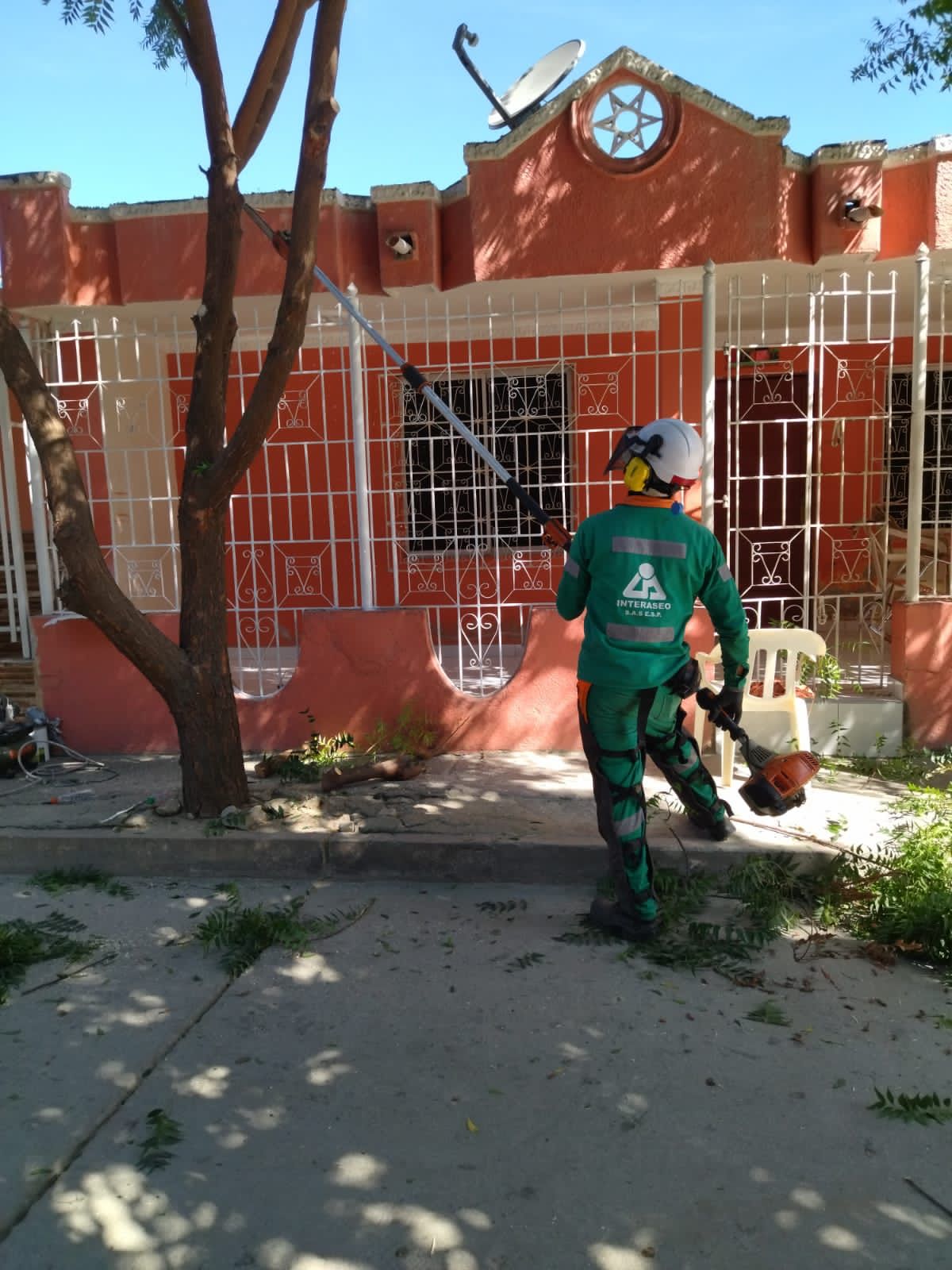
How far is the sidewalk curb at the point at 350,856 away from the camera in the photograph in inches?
164

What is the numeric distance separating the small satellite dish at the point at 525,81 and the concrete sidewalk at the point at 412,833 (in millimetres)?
4573

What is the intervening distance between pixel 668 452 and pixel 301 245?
2.02m

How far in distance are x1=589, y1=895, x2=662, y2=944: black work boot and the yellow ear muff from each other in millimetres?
1620

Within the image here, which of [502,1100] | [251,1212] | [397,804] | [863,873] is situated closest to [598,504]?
[397,804]

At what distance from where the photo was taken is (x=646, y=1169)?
2.34m

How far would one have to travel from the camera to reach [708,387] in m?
5.57

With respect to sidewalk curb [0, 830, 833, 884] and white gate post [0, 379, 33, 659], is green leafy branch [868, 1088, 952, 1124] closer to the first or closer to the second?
sidewalk curb [0, 830, 833, 884]

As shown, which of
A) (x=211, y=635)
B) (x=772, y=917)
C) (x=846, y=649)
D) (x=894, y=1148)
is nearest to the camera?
(x=894, y=1148)

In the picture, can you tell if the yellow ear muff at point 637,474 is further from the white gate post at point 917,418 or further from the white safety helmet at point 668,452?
the white gate post at point 917,418

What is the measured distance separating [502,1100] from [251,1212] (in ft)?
2.44

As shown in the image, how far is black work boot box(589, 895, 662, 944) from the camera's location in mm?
3521

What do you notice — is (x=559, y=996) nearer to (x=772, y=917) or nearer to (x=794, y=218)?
(x=772, y=917)

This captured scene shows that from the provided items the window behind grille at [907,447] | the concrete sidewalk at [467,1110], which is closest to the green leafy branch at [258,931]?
the concrete sidewalk at [467,1110]

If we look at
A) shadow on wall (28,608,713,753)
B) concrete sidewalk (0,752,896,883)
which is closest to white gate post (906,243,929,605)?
shadow on wall (28,608,713,753)
